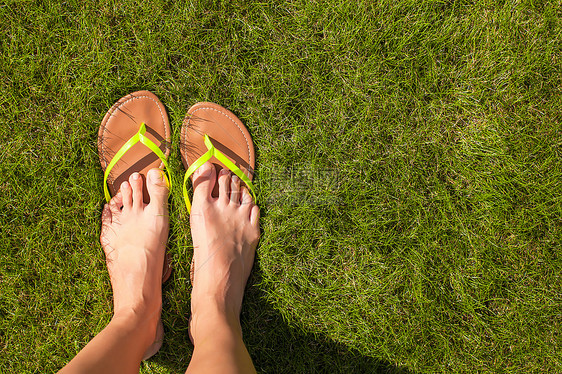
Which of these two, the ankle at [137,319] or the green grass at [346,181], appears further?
the green grass at [346,181]

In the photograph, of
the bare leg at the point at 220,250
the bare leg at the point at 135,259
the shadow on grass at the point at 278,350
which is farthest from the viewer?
the shadow on grass at the point at 278,350

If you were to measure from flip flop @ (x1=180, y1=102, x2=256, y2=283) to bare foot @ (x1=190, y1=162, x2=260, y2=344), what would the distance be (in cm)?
6

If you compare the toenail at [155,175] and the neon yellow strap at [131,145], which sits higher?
the neon yellow strap at [131,145]

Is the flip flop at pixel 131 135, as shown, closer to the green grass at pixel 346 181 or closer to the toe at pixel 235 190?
the green grass at pixel 346 181

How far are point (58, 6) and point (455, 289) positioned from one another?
237cm

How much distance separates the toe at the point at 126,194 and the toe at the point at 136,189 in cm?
2

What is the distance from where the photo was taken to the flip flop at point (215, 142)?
176 cm

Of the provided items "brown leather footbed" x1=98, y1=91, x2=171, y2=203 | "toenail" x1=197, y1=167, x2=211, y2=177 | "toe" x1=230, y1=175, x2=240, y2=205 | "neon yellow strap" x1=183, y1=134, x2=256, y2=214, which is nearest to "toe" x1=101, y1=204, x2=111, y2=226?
"brown leather footbed" x1=98, y1=91, x2=171, y2=203

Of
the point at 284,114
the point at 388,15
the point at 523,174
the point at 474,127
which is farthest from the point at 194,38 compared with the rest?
the point at 523,174

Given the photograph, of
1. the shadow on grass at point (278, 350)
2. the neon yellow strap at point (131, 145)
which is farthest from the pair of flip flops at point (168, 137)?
the shadow on grass at point (278, 350)

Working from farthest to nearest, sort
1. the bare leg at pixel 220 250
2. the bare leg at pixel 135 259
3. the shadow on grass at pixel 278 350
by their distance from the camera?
the shadow on grass at pixel 278 350 < the bare leg at pixel 220 250 < the bare leg at pixel 135 259

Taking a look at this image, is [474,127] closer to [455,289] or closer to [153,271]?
[455,289]

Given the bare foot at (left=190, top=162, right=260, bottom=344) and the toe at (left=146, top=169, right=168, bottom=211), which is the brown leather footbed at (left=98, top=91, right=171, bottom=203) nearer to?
the toe at (left=146, top=169, right=168, bottom=211)

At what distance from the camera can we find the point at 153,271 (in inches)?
66.4
